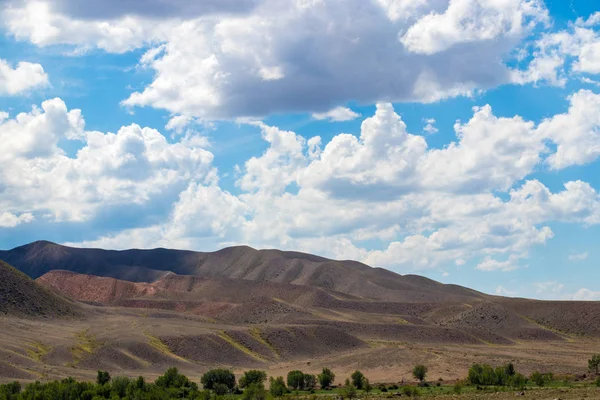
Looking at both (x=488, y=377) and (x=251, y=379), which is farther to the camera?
(x=251, y=379)

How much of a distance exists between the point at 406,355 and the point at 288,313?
62990 millimetres

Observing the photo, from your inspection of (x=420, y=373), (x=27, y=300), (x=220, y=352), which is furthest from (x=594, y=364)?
(x=27, y=300)

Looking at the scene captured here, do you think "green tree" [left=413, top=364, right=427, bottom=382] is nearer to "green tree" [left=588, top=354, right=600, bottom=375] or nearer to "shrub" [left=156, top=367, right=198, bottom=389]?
"green tree" [left=588, top=354, right=600, bottom=375]

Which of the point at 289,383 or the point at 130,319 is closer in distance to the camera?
the point at 289,383

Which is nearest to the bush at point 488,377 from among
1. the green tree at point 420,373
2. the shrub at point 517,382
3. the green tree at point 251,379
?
the shrub at point 517,382

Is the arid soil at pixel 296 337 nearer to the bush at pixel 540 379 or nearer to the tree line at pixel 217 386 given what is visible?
the tree line at pixel 217 386

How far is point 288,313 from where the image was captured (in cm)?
16812

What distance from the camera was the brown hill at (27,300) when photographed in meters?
134

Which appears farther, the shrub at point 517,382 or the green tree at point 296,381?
the green tree at point 296,381

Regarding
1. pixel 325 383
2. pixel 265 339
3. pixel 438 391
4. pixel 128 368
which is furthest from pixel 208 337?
pixel 438 391

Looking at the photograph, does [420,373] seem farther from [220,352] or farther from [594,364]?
[220,352]

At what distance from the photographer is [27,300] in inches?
5453

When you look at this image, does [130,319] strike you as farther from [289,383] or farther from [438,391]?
[438,391]

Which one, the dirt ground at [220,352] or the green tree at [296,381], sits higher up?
the dirt ground at [220,352]
